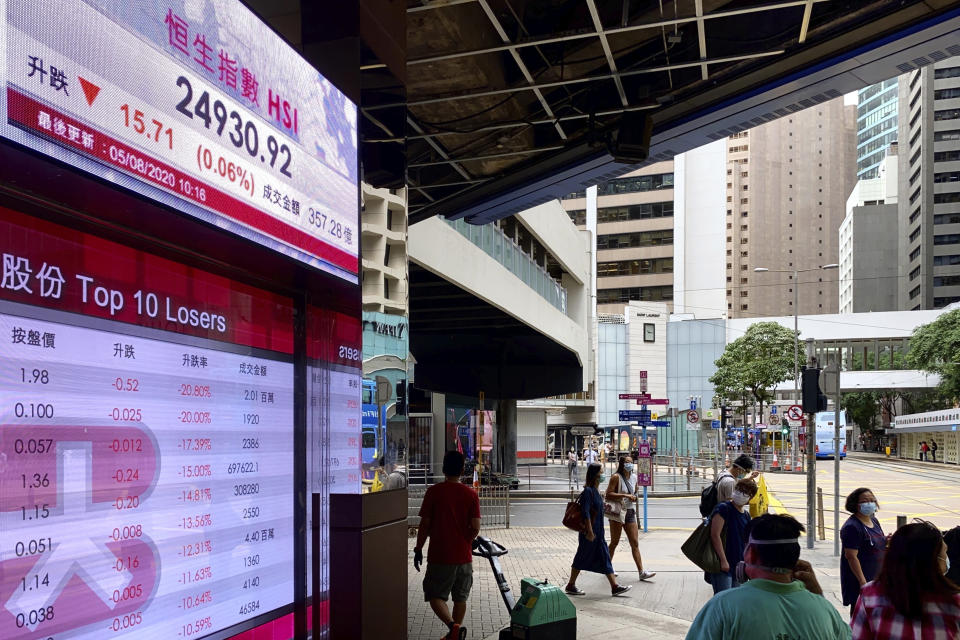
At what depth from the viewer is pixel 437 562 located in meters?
7.77

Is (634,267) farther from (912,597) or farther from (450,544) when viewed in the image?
(912,597)

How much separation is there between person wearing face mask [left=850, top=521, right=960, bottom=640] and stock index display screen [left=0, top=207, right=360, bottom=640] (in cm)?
295

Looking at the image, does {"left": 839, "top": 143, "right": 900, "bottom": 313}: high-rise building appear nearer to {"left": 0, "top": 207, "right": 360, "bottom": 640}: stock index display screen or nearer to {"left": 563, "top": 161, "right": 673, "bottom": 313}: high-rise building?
{"left": 563, "top": 161, "right": 673, "bottom": 313}: high-rise building

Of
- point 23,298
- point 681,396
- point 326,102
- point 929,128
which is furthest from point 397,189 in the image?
point 929,128

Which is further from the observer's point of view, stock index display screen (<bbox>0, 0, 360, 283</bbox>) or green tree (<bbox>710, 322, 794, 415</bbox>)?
green tree (<bbox>710, 322, 794, 415</bbox>)

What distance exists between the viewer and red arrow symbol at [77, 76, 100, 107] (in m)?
3.36

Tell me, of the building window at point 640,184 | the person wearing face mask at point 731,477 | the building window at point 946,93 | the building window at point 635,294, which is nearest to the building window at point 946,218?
the building window at point 946,93

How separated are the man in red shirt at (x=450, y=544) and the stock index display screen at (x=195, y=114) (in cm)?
302

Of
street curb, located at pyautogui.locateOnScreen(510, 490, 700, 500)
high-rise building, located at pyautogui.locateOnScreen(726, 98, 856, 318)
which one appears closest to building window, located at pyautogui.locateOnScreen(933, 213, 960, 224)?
high-rise building, located at pyautogui.locateOnScreen(726, 98, 856, 318)

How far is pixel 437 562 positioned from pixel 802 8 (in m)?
6.18

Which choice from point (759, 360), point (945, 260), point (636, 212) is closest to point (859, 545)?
point (759, 360)

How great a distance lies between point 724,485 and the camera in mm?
9461

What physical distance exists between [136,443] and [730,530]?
260 inches

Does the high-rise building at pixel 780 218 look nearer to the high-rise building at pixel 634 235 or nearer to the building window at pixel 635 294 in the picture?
the building window at pixel 635 294
